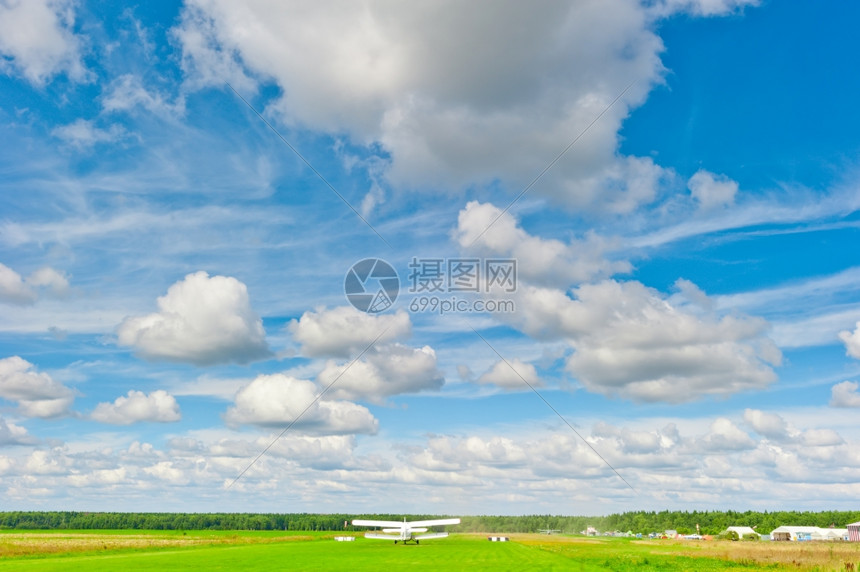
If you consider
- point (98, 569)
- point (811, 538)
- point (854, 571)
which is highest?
point (854, 571)

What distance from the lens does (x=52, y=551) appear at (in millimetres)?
102312

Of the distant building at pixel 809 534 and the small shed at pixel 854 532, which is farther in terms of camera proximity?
the distant building at pixel 809 534

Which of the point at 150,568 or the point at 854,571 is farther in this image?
the point at 150,568

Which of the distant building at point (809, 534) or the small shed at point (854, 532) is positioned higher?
the small shed at point (854, 532)

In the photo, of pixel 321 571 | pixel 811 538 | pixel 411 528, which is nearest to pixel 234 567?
pixel 321 571

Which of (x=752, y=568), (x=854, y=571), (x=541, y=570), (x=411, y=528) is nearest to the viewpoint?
(x=854, y=571)

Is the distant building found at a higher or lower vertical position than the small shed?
lower

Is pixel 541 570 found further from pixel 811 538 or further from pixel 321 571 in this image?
pixel 811 538

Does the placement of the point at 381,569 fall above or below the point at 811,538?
above

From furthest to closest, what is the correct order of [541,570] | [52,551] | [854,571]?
[52,551]
[541,570]
[854,571]

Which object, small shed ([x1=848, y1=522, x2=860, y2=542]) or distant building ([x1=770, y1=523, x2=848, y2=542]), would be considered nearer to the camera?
small shed ([x1=848, y1=522, x2=860, y2=542])

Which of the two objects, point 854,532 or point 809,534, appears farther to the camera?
point 809,534

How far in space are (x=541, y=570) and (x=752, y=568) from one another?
22390 mm

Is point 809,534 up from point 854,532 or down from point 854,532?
down
